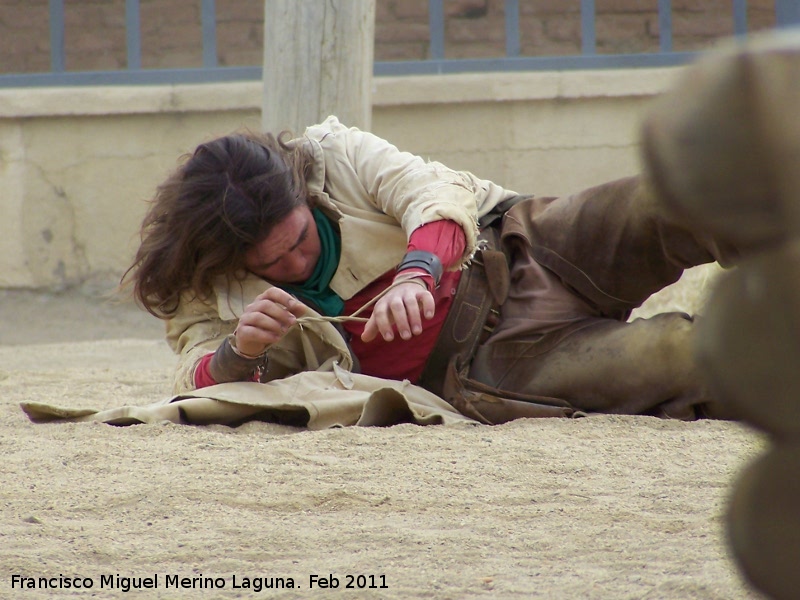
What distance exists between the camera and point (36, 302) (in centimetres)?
643

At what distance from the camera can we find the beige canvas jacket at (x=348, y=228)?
9.30 ft

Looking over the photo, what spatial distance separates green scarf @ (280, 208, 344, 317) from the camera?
9.33ft

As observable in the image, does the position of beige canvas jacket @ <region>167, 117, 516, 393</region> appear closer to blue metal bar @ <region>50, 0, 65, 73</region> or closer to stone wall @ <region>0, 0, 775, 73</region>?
blue metal bar @ <region>50, 0, 65, 73</region>

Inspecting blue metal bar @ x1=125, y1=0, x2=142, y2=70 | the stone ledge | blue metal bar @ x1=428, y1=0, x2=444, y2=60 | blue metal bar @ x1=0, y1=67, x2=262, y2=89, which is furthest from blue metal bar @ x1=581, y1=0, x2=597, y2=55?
blue metal bar @ x1=125, y1=0, x2=142, y2=70

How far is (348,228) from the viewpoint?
9.36 ft

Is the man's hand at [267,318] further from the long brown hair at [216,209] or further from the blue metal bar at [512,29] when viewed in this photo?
the blue metal bar at [512,29]

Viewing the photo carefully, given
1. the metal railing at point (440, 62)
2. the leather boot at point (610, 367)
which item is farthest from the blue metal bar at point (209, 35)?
the leather boot at point (610, 367)

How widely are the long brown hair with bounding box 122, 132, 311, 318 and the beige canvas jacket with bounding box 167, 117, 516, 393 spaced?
0.08 metres

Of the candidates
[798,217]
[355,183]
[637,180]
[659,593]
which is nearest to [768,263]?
[798,217]

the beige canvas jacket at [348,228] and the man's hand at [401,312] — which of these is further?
the beige canvas jacket at [348,228]

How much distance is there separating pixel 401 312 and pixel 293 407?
47cm

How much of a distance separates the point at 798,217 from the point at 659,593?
76 cm

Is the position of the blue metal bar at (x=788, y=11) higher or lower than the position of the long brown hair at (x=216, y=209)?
higher

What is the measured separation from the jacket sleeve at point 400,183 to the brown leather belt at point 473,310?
0.12m
